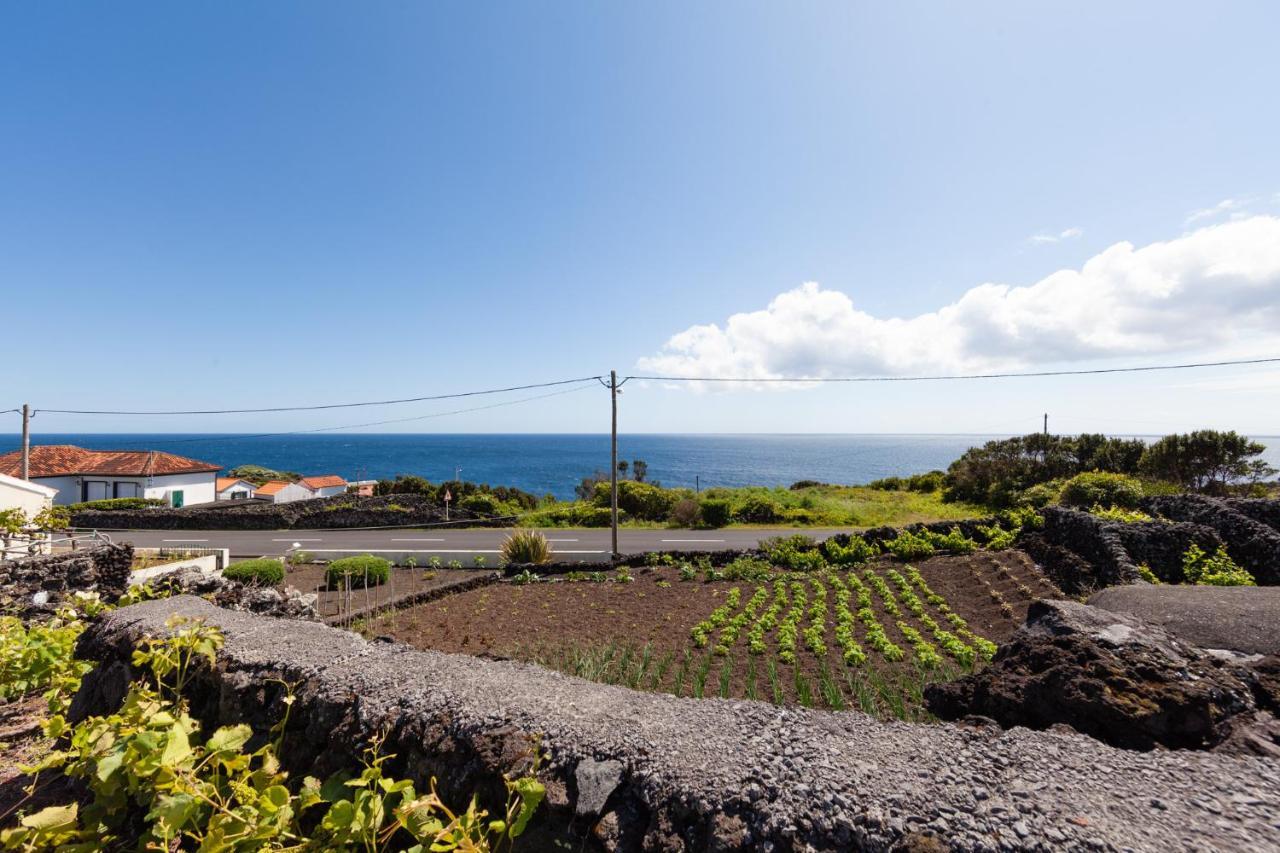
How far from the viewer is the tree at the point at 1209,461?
66.9 feet

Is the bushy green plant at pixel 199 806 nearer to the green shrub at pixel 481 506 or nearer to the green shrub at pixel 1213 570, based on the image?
the green shrub at pixel 1213 570

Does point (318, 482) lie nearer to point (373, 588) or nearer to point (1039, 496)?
point (373, 588)

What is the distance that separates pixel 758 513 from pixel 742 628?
15548 mm

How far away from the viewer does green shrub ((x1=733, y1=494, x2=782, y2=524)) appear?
22.9 m

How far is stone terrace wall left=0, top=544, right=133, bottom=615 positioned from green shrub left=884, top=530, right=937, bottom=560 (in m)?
13.9

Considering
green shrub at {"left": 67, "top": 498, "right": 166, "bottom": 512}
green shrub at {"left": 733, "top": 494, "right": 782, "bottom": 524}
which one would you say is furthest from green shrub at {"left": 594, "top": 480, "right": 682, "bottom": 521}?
green shrub at {"left": 67, "top": 498, "right": 166, "bottom": 512}

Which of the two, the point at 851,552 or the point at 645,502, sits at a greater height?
the point at 851,552

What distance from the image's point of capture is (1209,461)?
834 inches

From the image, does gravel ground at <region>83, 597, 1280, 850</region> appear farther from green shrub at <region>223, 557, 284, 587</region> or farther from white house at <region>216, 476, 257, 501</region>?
white house at <region>216, 476, 257, 501</region>

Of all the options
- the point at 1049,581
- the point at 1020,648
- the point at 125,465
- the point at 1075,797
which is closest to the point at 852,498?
the point at 1049,581

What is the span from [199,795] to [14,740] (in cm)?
355

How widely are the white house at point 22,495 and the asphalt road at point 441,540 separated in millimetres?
3723

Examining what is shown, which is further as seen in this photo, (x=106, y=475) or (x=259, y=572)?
(x=106, y=475)

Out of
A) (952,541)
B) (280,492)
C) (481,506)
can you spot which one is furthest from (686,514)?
(280,492)
